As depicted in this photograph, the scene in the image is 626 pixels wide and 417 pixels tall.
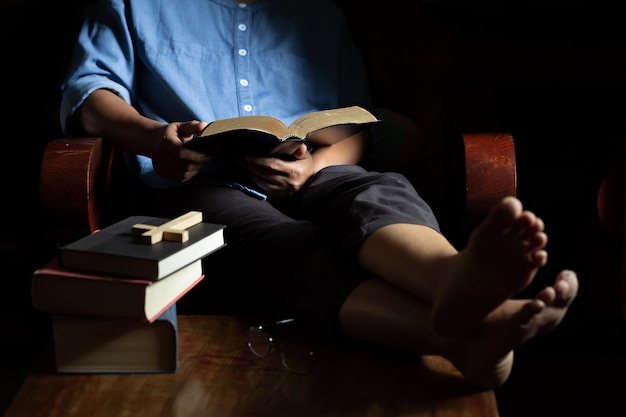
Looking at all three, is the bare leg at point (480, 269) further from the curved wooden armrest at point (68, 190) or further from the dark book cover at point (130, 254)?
the curved wooden armrest at point (68, 190)

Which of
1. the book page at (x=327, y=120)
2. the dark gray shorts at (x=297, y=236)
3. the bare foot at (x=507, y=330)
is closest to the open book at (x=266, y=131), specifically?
the book page at (x=327, y=120)

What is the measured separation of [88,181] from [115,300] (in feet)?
1.21

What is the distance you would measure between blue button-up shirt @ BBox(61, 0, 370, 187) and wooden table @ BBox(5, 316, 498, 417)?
572 mm

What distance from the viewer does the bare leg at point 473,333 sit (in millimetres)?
977

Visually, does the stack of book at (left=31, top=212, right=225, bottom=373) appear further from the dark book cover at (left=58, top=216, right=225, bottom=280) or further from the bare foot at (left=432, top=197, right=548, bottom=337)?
the bare foot at (left=432, top=197, right=548, bottom=337)

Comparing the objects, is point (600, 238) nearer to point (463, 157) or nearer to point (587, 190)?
point (587, 190)

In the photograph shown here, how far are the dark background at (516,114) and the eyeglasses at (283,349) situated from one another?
2.04 ft

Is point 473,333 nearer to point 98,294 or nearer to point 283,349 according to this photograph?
point 283,349

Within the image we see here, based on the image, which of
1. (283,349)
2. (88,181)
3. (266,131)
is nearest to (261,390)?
(283,349)

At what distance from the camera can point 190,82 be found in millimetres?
1651

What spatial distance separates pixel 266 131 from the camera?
1264mm

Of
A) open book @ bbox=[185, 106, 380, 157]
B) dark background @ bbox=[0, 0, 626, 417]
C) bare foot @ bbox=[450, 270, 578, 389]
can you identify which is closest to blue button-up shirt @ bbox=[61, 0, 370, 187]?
dark background @ bbox=[0, 0, 626, 417]

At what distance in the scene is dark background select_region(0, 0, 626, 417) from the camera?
5.42 ft

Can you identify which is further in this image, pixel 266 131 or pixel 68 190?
pixel 68 190
